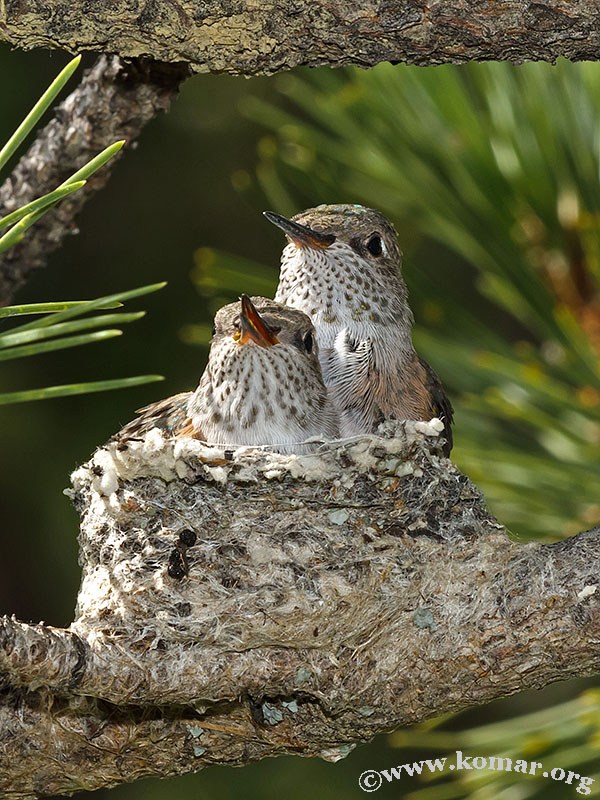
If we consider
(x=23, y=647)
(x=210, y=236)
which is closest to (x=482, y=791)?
(x=23, y=647)

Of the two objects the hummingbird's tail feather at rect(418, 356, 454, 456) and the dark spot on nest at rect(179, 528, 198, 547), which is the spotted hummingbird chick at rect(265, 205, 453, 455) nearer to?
the hummingbird's tail feather at rect(418, 356, 454, 456)

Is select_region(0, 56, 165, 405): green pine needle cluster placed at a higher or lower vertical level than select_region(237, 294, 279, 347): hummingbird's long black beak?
lower

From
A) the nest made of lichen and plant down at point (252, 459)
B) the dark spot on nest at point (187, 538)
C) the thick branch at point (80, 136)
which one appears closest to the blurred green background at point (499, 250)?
the nest made of lichen and plant down at point (252, 459)

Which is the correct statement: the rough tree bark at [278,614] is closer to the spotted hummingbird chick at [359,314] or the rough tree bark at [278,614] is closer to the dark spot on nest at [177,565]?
the dark spot on nest at [177,565]

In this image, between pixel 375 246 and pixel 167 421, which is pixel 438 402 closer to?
pixel 375 246

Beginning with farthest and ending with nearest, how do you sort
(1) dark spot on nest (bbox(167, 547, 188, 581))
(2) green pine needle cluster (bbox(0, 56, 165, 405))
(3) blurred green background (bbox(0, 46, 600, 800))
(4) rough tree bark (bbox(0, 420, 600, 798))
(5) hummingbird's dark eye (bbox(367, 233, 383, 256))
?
1. (5) hummingbird's dark eye (bbox(367, 233, 383, 256))
2. (3) blurred green background (bbox(0, 46, 600, 800))
3. (1) dark spot on nest (bbox(167, 547, 188, 581))
4. (4) rough tree bark (bbox(0, 420, 600, 798))
5. (2) green pine needle cluster (bbox(0, 56, 165, 405))

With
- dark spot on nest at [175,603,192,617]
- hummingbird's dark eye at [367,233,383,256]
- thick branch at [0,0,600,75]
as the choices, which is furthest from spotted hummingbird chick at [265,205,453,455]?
thick branch at [0,0,600,75]

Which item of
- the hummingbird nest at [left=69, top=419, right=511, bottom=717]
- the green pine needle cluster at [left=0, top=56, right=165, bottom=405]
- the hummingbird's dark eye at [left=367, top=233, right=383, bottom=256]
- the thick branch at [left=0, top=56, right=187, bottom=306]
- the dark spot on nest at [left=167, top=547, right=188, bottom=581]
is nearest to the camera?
the green pine needle cluster at [left=0, top=56, right=165, bottom=405]

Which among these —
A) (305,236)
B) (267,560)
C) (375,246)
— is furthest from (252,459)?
(375,246)

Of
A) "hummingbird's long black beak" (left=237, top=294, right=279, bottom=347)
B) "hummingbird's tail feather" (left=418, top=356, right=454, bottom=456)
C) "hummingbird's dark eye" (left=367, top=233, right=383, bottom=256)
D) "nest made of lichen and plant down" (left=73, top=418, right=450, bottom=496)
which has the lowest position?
"nest made of lichen and plant down" (left=73, top=418, right=450, bottom=496)
